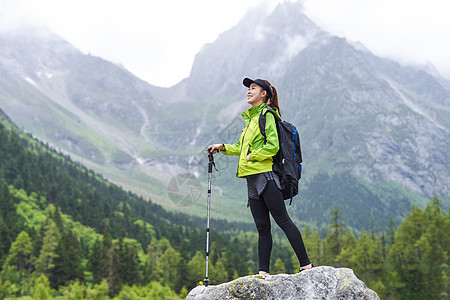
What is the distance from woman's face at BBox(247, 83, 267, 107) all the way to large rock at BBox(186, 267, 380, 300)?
3.51 meters

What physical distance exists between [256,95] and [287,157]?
1.63 metres

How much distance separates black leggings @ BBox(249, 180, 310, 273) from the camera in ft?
24.2

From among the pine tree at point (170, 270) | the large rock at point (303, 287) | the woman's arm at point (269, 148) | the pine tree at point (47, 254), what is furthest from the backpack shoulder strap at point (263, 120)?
the pine tree at point (47, 254)

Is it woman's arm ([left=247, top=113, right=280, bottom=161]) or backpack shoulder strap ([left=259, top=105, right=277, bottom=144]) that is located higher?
backpack shoulder strap ([left=259, top=105, right=277, bottom=144])

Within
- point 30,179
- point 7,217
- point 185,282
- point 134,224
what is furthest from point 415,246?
point 30,179

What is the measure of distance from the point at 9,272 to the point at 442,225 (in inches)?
2782

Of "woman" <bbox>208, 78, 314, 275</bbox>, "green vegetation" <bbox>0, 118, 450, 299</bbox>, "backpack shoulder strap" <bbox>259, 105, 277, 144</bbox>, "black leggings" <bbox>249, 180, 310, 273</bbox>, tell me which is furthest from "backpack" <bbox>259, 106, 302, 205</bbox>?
"green vegetation" <bbox>0, 118, 450, 299</bbox>

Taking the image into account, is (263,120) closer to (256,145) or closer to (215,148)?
(256,145)

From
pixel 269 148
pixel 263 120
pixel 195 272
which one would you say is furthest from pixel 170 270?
pixel 269 148

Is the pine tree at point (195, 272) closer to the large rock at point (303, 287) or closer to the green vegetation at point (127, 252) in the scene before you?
the green vegetation at point (127, 252)

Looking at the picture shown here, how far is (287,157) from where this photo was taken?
23.9ft

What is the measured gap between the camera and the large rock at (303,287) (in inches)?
275

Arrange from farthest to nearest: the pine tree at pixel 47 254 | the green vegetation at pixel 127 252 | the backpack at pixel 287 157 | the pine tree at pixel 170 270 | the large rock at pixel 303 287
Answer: the pine tree at pixel 170 270, the pine tree at pixel 47 254, the green vegetation at pixel 127 252, the backpack at pixel 287 157, the large rock at pixel 303 287

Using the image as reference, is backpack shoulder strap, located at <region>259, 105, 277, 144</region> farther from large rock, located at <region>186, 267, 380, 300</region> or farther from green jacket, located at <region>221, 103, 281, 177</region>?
large rock, located at <region>186, 267, 380, 300</region>
